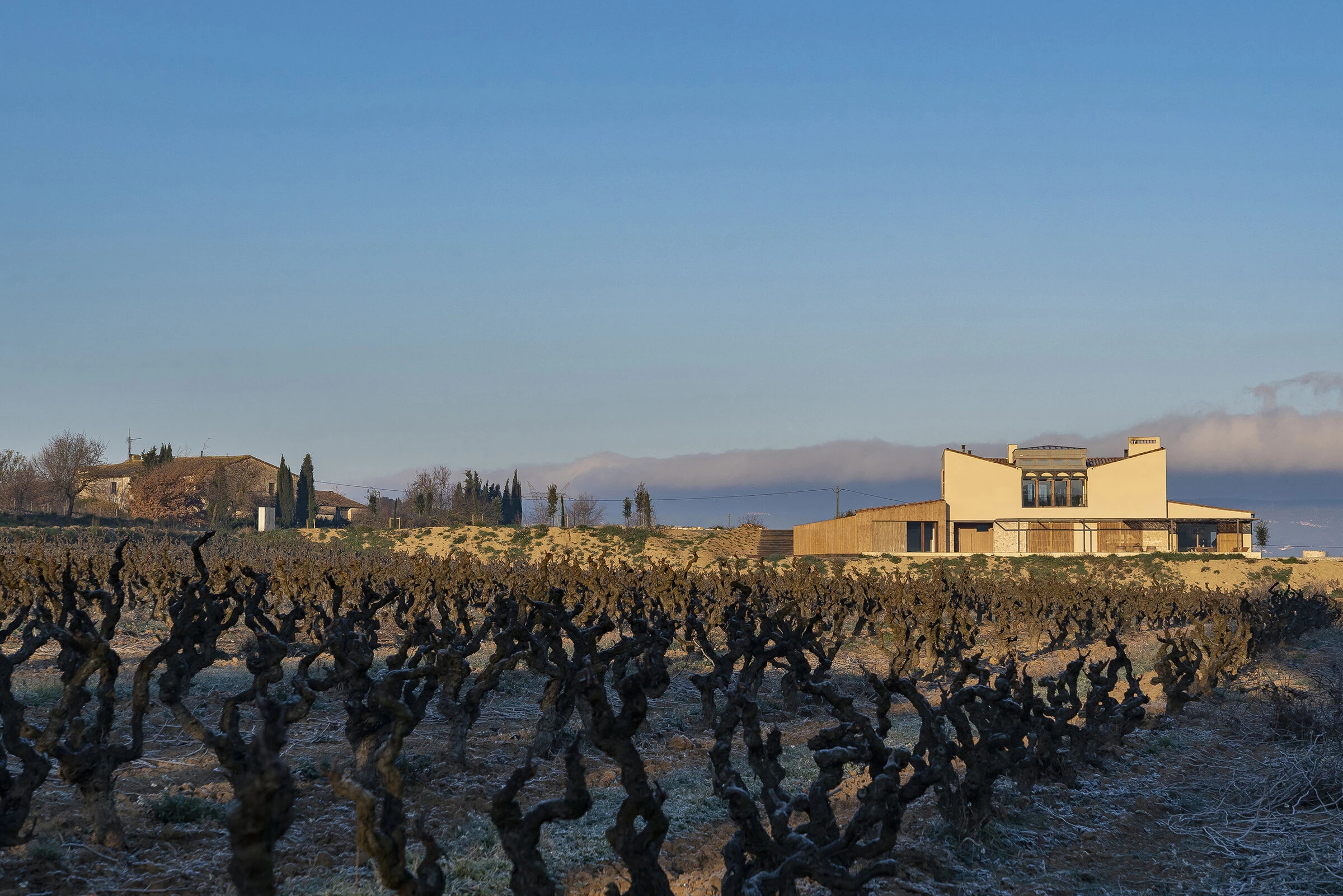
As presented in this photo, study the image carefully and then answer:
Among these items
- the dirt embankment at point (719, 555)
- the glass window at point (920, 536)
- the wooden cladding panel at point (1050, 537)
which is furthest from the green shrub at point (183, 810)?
the wooden cladding panel at point (1050, 537)

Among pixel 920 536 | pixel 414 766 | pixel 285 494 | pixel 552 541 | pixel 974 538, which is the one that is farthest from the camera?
pixel 285 494

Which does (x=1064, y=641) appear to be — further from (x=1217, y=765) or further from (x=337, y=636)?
(x=337, y=636)

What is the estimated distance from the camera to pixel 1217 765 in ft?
35.7

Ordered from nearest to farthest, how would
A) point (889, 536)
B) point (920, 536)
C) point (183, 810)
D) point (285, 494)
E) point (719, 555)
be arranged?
point (183, 810), point (719, 555), point (889, 536), point (920, 536), point (285, 494)

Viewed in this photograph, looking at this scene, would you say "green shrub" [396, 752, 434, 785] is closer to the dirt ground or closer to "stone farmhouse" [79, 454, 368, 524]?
the dirt ground

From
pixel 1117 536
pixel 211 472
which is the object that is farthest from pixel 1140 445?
pixel 211 472

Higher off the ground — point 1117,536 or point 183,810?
point 1117,536

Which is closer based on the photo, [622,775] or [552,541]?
[622,775]

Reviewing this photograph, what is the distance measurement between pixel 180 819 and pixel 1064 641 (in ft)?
79.7

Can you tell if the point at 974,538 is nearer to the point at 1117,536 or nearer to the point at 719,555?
the point at 1117,536

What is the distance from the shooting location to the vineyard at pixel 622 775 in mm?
5539

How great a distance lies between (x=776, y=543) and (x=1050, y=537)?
17410 millimetres

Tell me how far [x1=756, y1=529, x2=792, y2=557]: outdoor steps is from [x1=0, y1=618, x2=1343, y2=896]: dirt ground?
163 feet

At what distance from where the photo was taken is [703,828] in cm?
854
